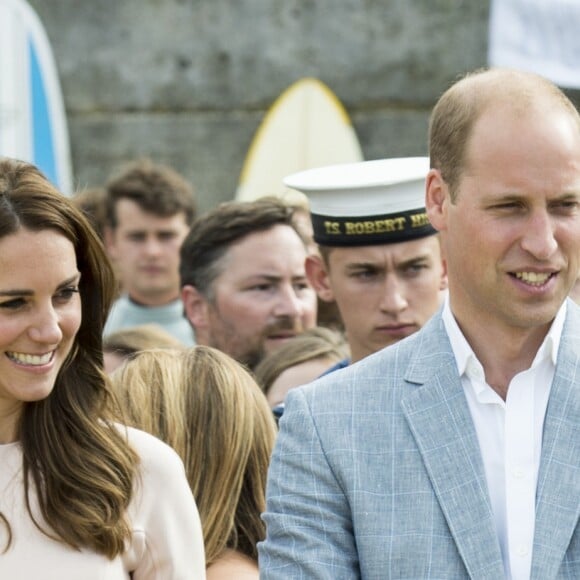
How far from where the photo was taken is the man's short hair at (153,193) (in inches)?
275

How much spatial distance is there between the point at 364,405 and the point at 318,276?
6.36 ft

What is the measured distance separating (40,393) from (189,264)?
8.00 feet

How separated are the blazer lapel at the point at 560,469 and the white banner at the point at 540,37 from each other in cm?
262

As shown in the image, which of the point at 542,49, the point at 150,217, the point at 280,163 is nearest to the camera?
the point at 542,49

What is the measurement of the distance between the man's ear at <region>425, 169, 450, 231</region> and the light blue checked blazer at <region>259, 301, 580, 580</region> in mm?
180

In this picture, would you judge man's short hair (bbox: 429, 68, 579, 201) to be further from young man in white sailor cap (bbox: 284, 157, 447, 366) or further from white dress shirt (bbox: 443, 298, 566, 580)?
young man in white sailor cap (bbox: 284, 157, 447, 366)

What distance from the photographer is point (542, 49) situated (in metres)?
5.08

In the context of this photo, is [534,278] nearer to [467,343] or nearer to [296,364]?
[467,343]

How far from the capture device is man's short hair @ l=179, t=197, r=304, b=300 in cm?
522

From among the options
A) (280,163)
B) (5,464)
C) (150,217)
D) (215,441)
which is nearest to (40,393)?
(5,464)

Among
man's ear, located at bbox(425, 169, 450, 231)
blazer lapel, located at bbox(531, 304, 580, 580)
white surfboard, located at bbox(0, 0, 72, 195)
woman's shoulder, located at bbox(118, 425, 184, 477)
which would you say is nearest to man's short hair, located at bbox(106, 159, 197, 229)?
white surfboard, located at bbox(0, 0, 72, 195)

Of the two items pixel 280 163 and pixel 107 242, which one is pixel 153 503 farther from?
pixel 280 163

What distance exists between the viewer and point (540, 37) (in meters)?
5.09

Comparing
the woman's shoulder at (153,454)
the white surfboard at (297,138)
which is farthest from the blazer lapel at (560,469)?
the white surfboard at (297,138)
